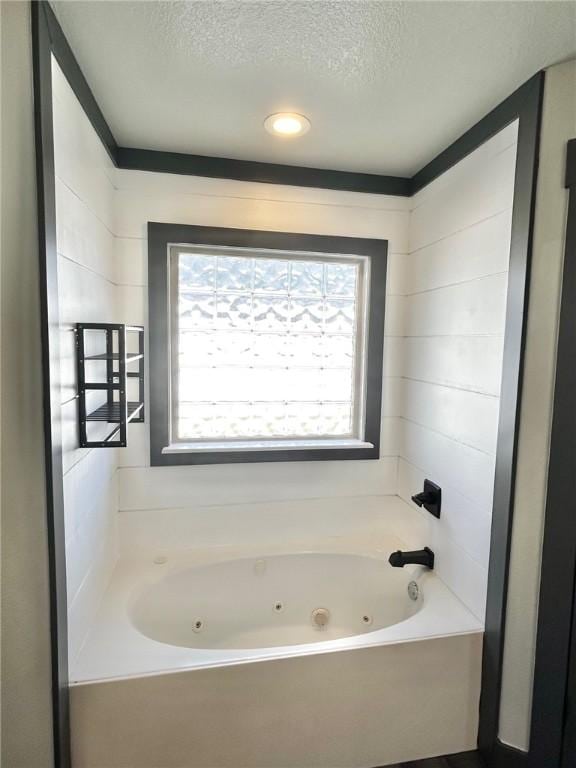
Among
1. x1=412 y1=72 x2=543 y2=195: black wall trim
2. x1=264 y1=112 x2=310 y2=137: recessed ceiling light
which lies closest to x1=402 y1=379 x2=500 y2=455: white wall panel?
→ x1=412 y1=72 x2=543 y2=195: black wall trim

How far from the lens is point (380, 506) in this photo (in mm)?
2107

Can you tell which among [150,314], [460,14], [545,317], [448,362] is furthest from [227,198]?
[545,317]

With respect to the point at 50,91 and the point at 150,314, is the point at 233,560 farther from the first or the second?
the point at 50,91

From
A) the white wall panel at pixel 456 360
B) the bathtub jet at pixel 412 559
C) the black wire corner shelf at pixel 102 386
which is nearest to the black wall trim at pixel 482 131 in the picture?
the white wall panel at pixel 456 360

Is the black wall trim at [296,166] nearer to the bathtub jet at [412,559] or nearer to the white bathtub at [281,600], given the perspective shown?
the bathtub jet at [412,559]

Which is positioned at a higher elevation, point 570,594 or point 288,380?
point 288,380

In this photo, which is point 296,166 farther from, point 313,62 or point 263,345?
point 263,345

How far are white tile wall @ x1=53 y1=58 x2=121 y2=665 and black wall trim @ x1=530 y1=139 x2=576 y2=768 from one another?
147cm

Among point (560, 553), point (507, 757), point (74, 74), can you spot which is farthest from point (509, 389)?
point (74, 74)

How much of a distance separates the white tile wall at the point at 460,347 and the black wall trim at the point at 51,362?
4.50ft

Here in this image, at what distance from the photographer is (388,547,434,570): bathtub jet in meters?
1.78

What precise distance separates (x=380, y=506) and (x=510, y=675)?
88cm

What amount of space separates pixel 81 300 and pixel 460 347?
1400 mm

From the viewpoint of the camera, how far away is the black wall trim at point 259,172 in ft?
5.68
